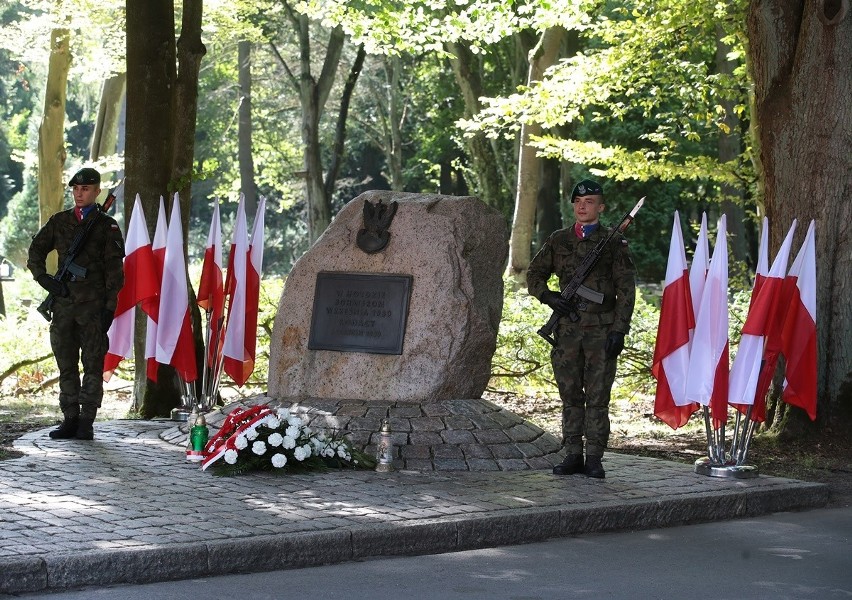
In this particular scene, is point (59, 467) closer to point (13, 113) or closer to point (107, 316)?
point (107, 316)

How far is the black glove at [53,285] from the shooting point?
10219mm

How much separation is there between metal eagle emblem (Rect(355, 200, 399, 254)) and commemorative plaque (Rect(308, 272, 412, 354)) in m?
0.24

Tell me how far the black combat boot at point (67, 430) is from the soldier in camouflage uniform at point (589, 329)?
3954 mm

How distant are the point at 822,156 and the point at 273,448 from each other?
5787 mm

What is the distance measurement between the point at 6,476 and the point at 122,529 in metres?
2.05

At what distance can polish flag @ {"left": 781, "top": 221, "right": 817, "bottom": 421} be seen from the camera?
991cm

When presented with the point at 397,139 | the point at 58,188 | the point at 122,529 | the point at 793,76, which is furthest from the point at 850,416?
the point at 397,139

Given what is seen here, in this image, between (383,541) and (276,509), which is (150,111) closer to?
(276,509)

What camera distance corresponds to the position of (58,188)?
25.8 metres

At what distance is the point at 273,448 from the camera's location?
29.8 ft

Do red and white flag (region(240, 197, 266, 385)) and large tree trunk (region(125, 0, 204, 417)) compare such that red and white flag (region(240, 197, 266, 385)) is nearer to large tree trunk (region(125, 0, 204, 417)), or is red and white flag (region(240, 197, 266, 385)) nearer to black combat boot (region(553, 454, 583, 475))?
large tree trunk (region(125, 0, 204, 417))

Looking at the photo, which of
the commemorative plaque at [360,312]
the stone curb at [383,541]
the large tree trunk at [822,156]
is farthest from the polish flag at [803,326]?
the commemorative plaque at [360,312]

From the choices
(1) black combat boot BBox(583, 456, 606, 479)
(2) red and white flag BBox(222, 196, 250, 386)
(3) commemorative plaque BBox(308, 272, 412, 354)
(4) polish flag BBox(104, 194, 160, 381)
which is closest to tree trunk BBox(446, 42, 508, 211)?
(2) red and white flag BBox(222, 196, 250, 386)

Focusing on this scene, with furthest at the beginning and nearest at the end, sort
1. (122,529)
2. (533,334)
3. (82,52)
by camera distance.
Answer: (82,52)
(533,334)
(122,529)
